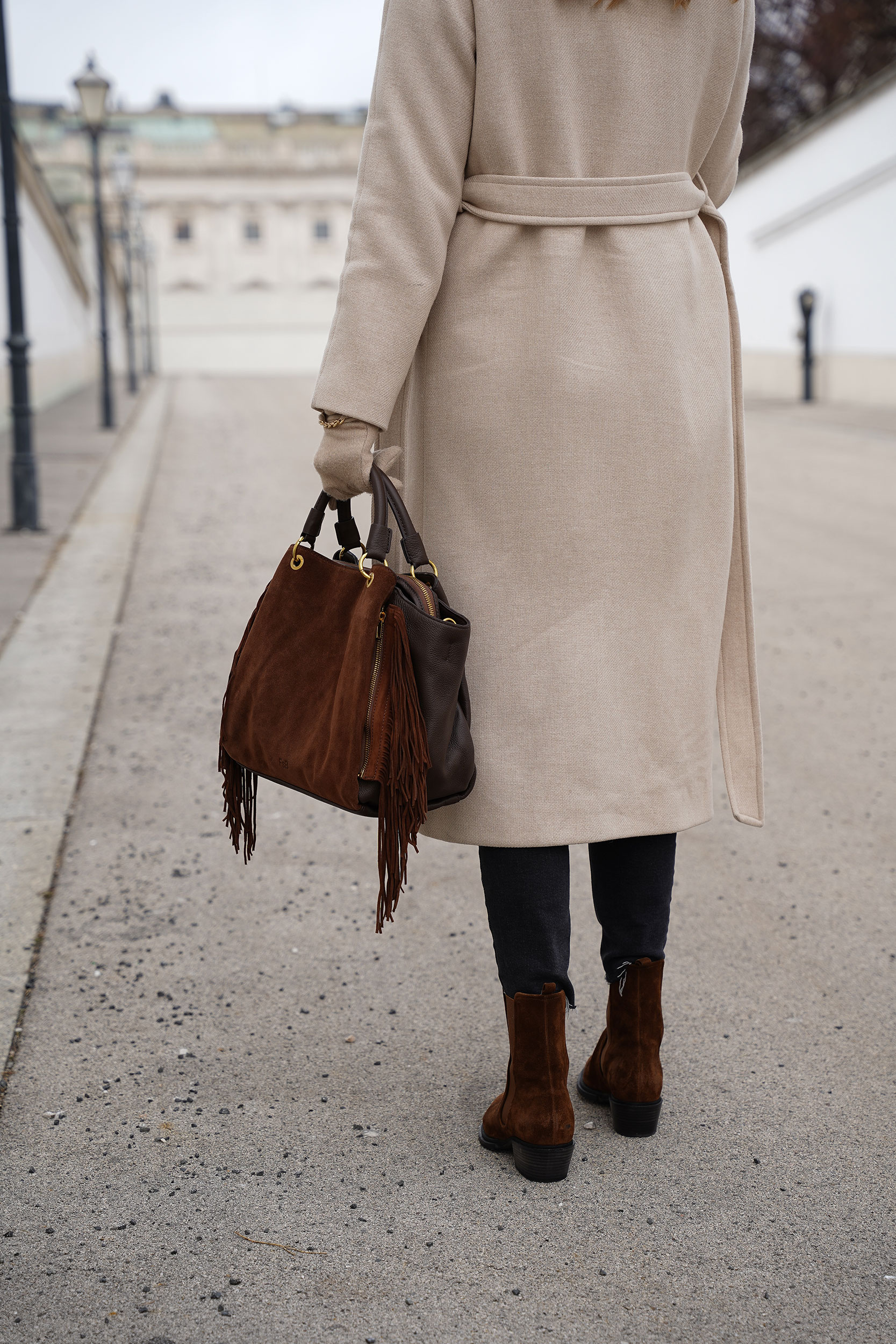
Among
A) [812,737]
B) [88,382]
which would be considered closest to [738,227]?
[88,382]

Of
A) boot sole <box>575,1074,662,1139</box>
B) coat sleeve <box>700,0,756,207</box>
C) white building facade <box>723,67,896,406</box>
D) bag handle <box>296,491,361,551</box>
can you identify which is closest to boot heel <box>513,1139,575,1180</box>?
boot sole <box>575,1074,662,1139</box>

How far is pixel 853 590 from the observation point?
21.6ft

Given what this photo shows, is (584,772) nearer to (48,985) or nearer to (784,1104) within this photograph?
(784,1104)

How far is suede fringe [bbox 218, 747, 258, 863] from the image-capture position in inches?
80.6

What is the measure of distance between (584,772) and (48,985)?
1.28 meters

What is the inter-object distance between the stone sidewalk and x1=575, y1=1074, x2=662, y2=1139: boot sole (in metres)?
0.02

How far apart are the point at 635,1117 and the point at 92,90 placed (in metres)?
16.6

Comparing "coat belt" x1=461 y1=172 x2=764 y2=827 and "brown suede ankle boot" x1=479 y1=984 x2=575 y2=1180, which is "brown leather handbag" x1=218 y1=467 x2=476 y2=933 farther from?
"coat belt" x1=461 y1=172 x2=764 y2=827

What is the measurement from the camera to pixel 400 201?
1814 millimetres

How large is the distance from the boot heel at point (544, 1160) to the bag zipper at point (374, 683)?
0.66 meters

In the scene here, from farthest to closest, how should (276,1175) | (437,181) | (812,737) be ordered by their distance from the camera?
(812,737) < (276,1175) < (437,181)

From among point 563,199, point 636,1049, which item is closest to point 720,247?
point 563,199

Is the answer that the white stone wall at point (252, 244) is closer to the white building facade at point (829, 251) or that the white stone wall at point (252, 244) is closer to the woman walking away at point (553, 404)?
the white building facade at point (829, 251)

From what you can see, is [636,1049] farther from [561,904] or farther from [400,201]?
[400,201]
